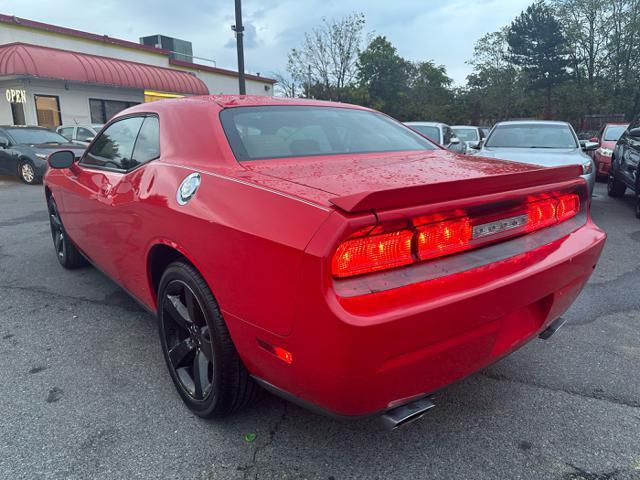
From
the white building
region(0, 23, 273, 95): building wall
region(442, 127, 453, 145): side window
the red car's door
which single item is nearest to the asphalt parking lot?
the red car's door

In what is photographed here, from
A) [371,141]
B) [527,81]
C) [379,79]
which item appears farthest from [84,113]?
[527,81]

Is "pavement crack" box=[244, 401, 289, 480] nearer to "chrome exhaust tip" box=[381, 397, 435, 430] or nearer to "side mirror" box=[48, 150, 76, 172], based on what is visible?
"chrome exhaust tip" box=[381, 397, 435, 430]

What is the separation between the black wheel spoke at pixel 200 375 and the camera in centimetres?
219

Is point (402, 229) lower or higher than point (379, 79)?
lower

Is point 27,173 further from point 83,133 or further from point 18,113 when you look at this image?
point 18,113

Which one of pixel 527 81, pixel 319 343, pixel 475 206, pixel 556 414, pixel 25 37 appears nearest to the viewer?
pixel 319 343

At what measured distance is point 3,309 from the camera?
3631mm

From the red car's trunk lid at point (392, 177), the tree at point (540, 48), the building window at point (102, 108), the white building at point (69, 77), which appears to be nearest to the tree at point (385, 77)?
the tree at point (540, 48)

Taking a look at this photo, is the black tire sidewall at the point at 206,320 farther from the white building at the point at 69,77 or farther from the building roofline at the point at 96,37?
the building roofline at the point at 96,37

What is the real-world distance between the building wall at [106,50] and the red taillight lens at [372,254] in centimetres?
2179

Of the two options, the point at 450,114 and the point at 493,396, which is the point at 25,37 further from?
the point at 450,114

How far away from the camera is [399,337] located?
59.7 inches

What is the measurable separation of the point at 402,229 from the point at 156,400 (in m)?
1.62

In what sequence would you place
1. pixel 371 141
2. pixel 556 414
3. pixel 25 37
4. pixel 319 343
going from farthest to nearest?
pixel 25 37
pixel 371 141
pixel 556 414
pixel 319 343
